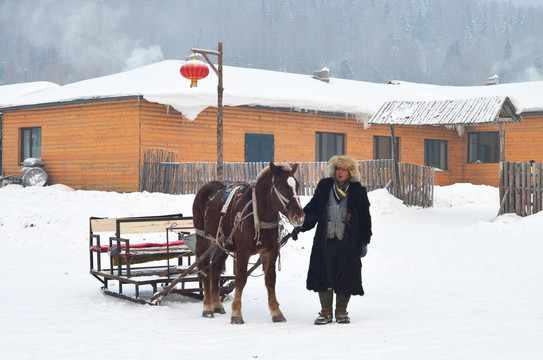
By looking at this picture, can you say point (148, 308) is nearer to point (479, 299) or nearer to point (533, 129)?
point (479, 299)

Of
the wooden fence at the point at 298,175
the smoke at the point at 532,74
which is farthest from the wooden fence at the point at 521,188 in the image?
the smoke at the point at 532,74

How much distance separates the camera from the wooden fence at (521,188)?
61.1ft

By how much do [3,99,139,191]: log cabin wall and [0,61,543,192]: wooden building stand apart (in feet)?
0.11

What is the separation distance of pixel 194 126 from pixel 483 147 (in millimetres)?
13690

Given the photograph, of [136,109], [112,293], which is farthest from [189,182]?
[112,293]

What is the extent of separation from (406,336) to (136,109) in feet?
61.8

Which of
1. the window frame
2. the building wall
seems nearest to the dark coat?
the building wall

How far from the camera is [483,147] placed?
3331 cm

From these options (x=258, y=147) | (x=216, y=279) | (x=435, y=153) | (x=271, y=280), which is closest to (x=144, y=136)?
(x=258, y=147)

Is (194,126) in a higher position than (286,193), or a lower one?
higher

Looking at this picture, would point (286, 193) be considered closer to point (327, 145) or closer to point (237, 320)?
point (237, 320)

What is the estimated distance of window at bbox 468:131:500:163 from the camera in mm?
33062

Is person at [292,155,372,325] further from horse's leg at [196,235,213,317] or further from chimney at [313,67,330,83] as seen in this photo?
chimney at [313,67,330,83]

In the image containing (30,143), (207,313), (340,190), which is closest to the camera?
(340,190)
